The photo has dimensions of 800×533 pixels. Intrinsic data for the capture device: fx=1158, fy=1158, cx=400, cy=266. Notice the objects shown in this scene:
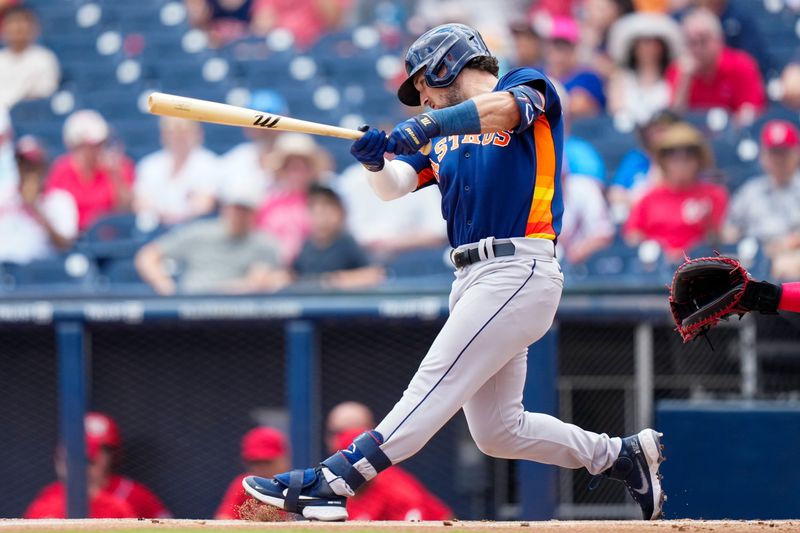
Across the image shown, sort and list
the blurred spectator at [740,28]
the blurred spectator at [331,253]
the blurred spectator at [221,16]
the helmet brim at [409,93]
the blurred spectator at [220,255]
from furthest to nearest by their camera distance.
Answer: the blurred spectator at [221,16] < the blurred spectator at [740,28] < the blurred spectator at [220,255] < the blurred spectator at [331,253] < the helmet brim at [409,93]

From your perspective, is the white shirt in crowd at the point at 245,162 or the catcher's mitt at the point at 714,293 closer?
the catcher's mitt at the point at 714,293

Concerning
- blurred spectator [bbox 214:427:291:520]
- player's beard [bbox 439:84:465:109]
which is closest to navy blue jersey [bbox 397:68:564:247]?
player's beard [bbox 439:84:465:109]

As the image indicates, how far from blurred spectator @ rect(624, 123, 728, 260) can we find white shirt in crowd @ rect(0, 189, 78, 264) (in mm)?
3326

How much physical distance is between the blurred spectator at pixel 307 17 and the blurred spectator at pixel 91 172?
1719mm

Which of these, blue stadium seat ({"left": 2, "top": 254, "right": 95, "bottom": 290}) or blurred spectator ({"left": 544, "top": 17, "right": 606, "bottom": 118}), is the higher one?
blurred spectator ({"left": 544, "top": 17, "right": 606, "bottom": 118})

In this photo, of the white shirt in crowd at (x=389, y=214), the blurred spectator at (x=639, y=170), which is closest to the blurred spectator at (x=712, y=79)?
the blurred spectator at (x=639, y=170)

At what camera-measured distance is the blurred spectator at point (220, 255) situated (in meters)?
6.30

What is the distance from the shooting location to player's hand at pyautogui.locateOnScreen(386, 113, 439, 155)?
10.1 ft

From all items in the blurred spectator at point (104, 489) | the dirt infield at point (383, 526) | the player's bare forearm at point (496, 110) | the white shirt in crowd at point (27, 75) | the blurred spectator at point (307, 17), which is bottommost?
the blurred spectator at point (104, 489)

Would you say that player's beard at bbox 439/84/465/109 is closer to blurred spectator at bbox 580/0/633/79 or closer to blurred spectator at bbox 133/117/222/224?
blurred spectator at bbox 133/117/222/224

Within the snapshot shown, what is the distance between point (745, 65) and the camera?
7297 mm

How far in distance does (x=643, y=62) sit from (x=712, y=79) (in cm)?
45

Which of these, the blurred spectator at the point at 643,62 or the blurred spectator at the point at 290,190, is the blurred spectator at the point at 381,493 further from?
the blurred spectator at the point at 643,62

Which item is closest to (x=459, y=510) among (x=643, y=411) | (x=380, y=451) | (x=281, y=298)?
(x=643, y=411)
